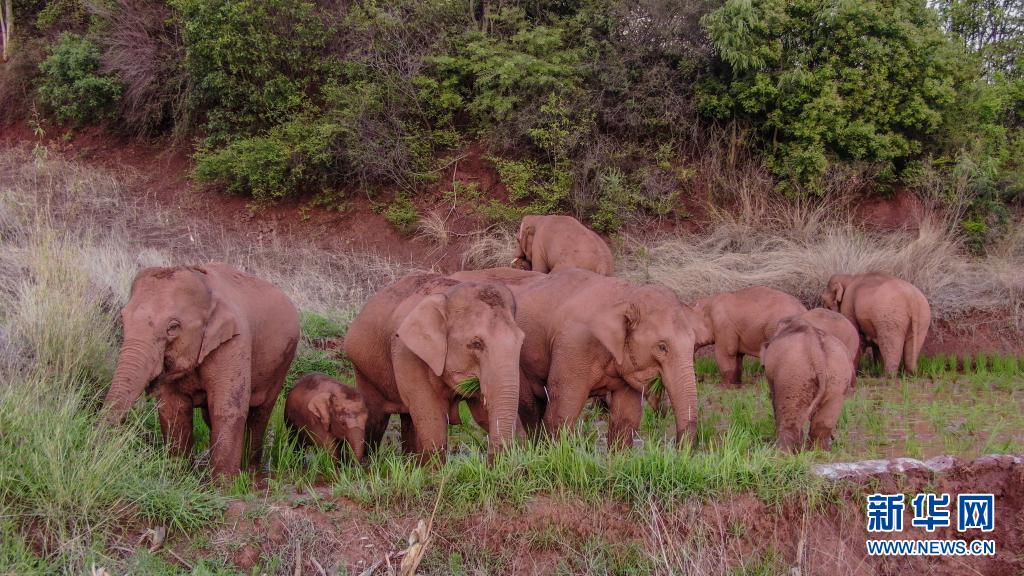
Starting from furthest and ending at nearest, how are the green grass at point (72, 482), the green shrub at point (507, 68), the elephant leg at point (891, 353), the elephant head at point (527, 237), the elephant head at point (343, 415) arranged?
1. the green shrub at point (507, 68)
2. the elephant head at point (527, 237)
3. the elephant leg at point (891, 353)
4. the elephant head at point (343, 415)
5. the green grass at point (72, 482)

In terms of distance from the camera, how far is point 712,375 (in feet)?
42.9

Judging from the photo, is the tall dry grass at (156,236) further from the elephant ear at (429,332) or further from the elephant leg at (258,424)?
the elephant ear at (429,332)

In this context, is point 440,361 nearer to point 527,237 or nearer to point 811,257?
point 527,237

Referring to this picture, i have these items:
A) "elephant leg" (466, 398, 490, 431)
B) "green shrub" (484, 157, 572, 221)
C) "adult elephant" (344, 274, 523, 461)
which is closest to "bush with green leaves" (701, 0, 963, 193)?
"green shrub" (484, 157, 572, 221)

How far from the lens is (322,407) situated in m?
7.86

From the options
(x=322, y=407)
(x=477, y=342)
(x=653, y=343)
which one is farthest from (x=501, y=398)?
(x=322, y=407)

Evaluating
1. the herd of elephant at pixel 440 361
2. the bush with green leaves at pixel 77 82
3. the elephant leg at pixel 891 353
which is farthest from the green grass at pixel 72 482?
the bush with green leaves at pixel 77 82

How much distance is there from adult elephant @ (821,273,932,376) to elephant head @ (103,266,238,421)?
8534 millimetres

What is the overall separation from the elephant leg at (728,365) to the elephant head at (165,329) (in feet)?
22.9

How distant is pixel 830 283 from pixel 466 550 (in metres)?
8.83

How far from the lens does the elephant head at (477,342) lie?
261 inches

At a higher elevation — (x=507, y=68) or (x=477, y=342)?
(x=507, y=68)

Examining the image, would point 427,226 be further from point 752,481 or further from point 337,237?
point 752,481

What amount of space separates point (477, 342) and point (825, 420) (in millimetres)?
3475
